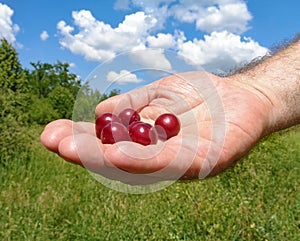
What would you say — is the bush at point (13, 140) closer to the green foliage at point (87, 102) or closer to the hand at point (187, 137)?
the green foliage at point (87, 102)

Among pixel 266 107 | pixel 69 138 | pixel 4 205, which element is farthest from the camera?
pixel 4 205

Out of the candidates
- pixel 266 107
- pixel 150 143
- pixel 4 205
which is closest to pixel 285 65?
pixel 266 107

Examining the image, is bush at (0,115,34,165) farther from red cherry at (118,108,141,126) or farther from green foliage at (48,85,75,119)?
red cherry at (118,108,141,126)

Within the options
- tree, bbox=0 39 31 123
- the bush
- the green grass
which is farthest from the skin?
tree, bbox=0 39 31 123

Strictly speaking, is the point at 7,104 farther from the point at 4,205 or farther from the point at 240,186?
the point at 240,186

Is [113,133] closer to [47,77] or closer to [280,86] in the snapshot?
[280,86]

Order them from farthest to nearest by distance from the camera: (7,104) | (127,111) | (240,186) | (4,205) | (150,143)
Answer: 1. (7,104)
2. (240,186)
3. (4,205)
4. (127,111)
5. (150,143)
